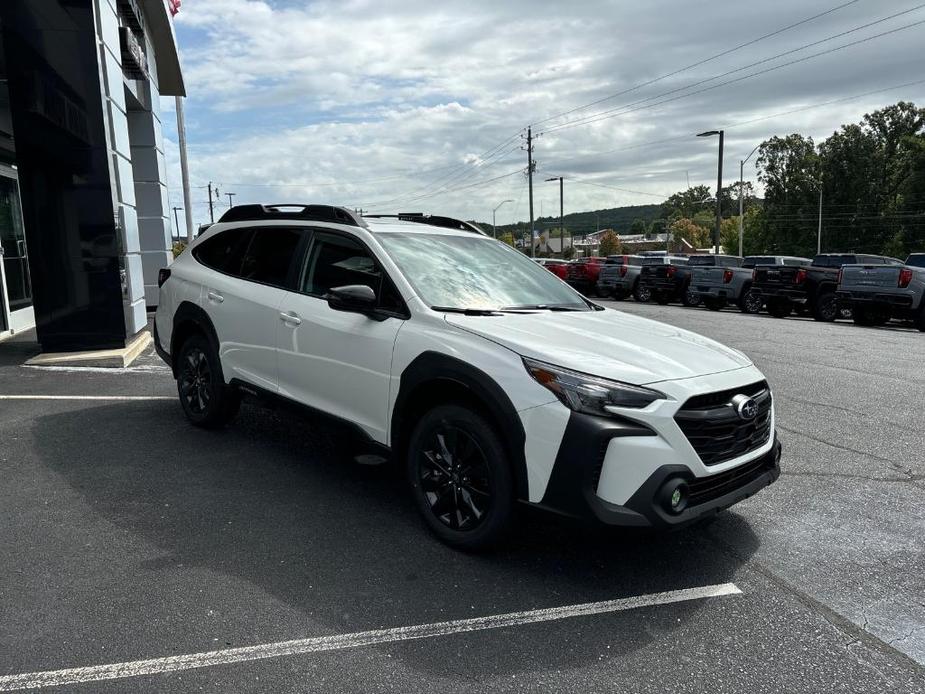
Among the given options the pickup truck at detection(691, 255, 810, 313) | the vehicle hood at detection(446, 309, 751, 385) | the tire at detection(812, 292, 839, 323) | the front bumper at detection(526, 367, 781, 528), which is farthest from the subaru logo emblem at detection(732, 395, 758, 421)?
the pickup truck at detection(691, 255, 810, 313)

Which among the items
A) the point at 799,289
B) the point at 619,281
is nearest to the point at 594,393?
the point at 799,289

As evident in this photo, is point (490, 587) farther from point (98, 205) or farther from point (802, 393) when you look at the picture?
point (98, 205)

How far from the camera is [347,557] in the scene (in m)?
3.62

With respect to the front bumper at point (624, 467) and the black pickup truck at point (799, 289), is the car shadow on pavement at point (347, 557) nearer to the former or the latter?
the front bumper at point (624, 467)

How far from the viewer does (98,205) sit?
910 centimetres

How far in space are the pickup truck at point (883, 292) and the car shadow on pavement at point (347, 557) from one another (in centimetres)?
1447

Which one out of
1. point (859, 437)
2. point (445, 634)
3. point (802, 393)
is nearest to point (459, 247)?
point (445, 634)

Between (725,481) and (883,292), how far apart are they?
604 inches

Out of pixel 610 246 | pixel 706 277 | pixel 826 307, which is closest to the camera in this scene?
pixel 826 307

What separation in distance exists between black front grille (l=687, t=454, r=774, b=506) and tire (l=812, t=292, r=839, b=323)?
648 inches

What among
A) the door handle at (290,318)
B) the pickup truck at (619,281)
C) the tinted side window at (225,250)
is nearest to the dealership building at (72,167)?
the tinted side window at (225,250)

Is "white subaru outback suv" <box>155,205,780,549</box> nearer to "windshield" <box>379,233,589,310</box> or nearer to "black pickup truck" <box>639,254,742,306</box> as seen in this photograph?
"windshield" <box>379,233,589,310</box>

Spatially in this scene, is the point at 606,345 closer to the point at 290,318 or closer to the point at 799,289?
the point at 290,318

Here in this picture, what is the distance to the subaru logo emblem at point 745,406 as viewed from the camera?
3.36 m
